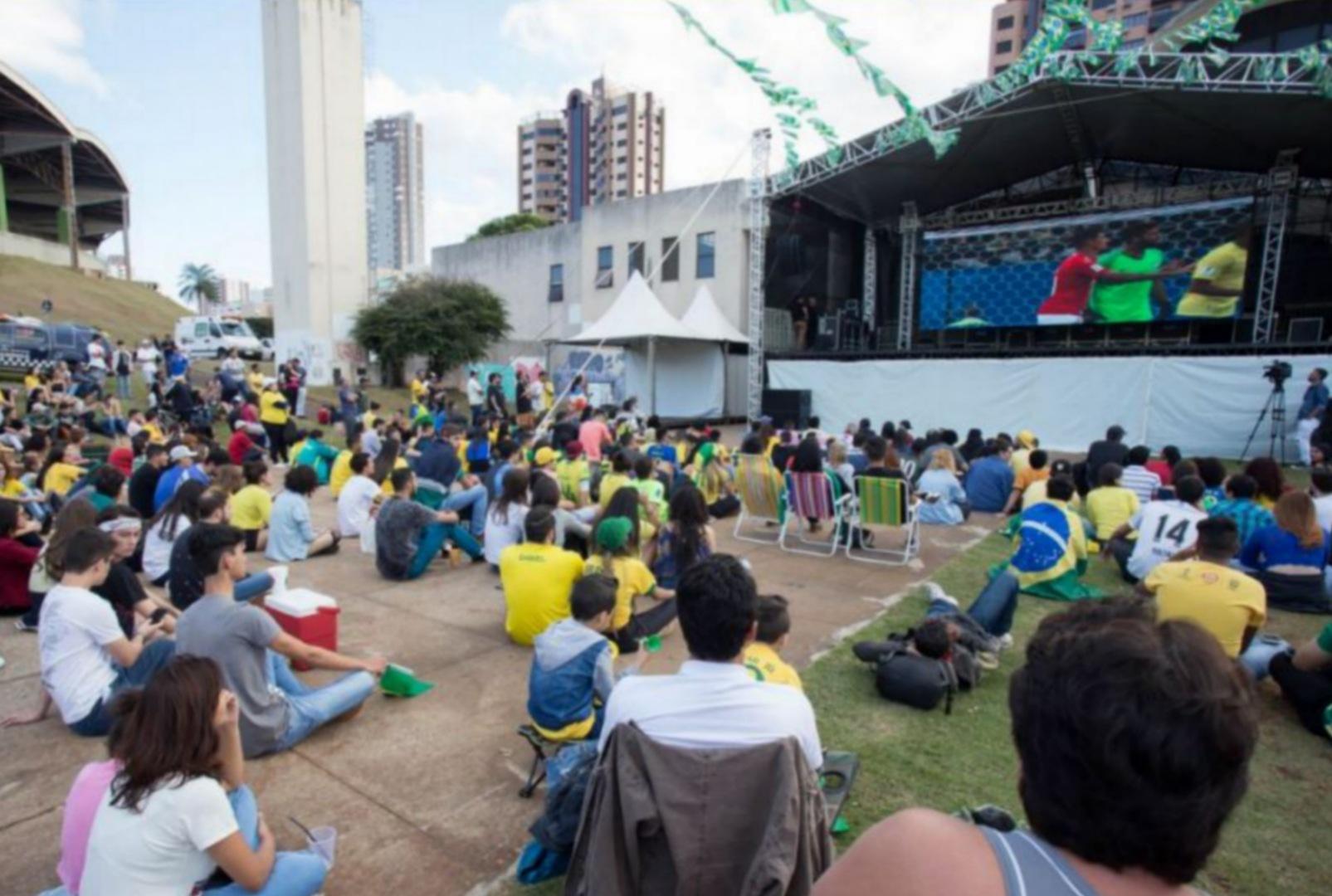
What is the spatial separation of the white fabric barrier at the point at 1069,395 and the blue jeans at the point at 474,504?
12032 millimetres

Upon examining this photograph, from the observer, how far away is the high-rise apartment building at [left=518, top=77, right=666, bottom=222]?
304 ft

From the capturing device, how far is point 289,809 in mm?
A: 3076

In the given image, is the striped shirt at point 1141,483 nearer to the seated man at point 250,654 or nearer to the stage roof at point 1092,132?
the seated man at point 250,654

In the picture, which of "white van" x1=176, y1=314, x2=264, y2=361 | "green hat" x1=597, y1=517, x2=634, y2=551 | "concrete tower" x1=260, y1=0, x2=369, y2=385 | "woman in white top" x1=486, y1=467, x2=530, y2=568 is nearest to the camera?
"green hat" x1=597, y1=517, x2=634, y2=551

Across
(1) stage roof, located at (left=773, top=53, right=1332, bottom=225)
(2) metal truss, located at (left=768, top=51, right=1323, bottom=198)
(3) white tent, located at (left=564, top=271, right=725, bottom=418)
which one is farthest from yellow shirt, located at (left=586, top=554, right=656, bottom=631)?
(3) white tent, located at (left=564, top=271, right=725, bottom=418)

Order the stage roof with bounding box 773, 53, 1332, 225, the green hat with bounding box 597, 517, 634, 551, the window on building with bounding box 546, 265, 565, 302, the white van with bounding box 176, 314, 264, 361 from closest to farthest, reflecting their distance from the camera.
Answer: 1. the green hat with bounding box 597, 517, 634, 551
2. the stage roof with bounding box 773, 53, 1332, 225
3. the white van with bounding box 176, 314, 264, 361
4. the window on building with bounding box 546, 265, 565, 302

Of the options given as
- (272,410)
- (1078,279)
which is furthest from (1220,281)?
(272,410)

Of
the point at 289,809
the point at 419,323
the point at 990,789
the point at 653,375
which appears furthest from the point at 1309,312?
the point at 419,323

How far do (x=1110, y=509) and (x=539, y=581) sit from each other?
227 inches

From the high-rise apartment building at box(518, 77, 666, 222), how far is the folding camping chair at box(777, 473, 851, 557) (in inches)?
3511

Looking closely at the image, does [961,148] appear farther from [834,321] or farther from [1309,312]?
[1309,312]

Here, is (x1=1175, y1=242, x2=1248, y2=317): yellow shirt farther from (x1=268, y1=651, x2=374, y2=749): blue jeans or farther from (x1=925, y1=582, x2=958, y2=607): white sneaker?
(x1=268, y1=651, x2=374, y2=749): blue jeans

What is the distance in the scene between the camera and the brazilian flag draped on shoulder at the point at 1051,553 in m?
5.77

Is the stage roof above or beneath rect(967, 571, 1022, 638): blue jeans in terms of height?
above
